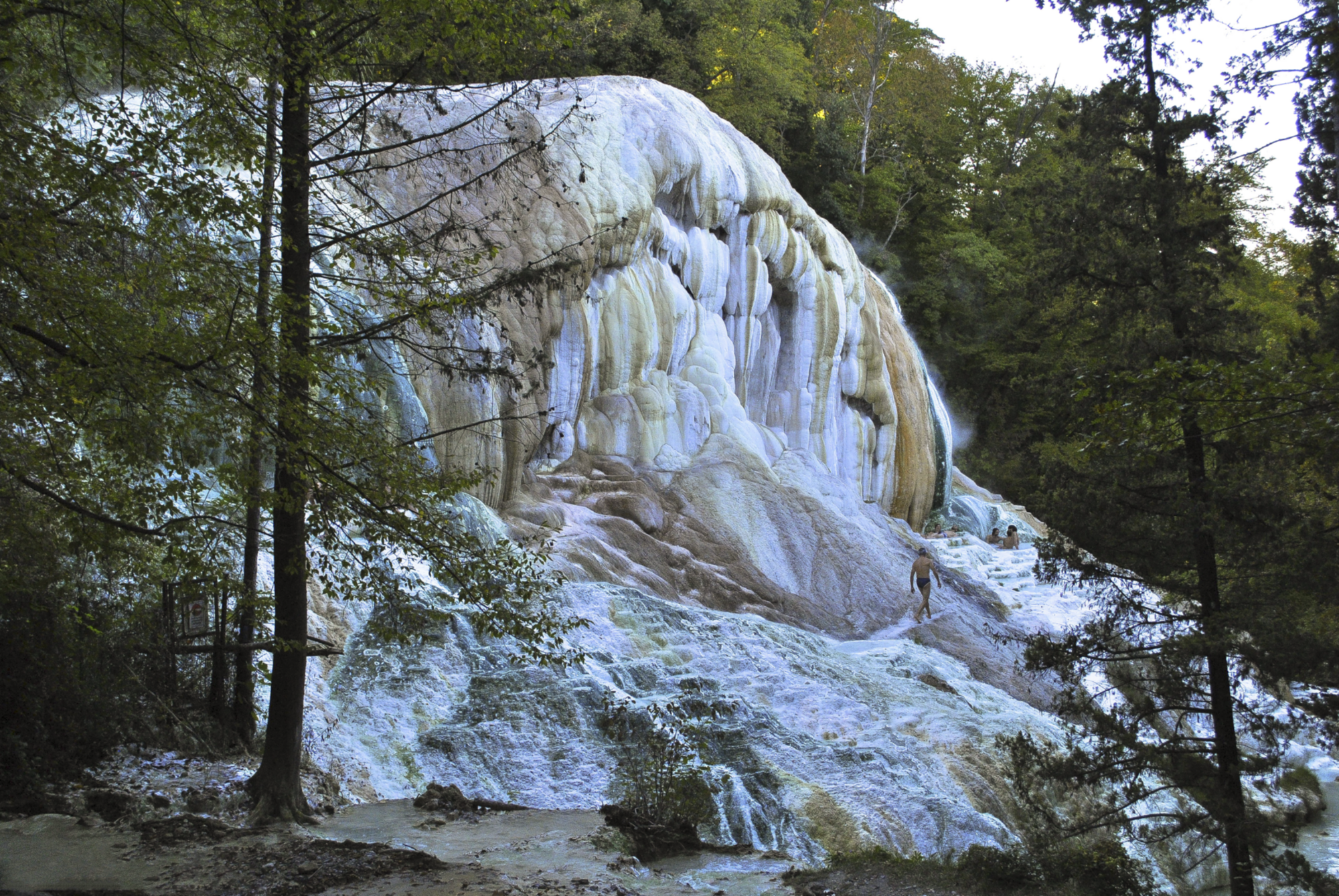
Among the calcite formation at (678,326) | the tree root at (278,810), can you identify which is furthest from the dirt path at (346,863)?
the calcite formation at (678,326)

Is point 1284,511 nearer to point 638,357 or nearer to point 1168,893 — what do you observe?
point 1168,893

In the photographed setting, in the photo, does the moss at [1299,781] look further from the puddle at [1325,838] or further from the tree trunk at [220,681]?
the tree trunk at [220,681]

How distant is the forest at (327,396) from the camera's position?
511cm

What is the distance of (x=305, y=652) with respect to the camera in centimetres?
676

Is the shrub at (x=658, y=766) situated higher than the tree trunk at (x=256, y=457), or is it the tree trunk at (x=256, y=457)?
the tree trunk at (x=256, y=457)

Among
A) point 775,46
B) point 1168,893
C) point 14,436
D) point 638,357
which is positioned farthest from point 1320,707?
point 775,46

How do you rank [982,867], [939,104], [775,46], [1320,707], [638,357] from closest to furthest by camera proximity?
[982,867] < [1320,707] < [638,357] < [775,46] < [939,104]

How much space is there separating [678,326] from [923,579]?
650 cm

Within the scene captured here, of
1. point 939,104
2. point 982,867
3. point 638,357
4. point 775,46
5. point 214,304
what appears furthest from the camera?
point 939,104

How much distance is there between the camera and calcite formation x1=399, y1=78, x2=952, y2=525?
52.0ft

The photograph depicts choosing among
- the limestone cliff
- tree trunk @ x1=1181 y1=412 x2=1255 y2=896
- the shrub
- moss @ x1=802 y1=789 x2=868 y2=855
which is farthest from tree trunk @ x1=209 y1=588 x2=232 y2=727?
tree trunk @ x1=1181 y1=412 x2=1255 y2=896

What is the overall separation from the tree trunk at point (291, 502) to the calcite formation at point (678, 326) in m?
5.98

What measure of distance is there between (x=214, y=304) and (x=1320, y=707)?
24.9 feet

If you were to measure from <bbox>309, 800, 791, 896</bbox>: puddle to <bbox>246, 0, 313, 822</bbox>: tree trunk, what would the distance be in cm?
45
